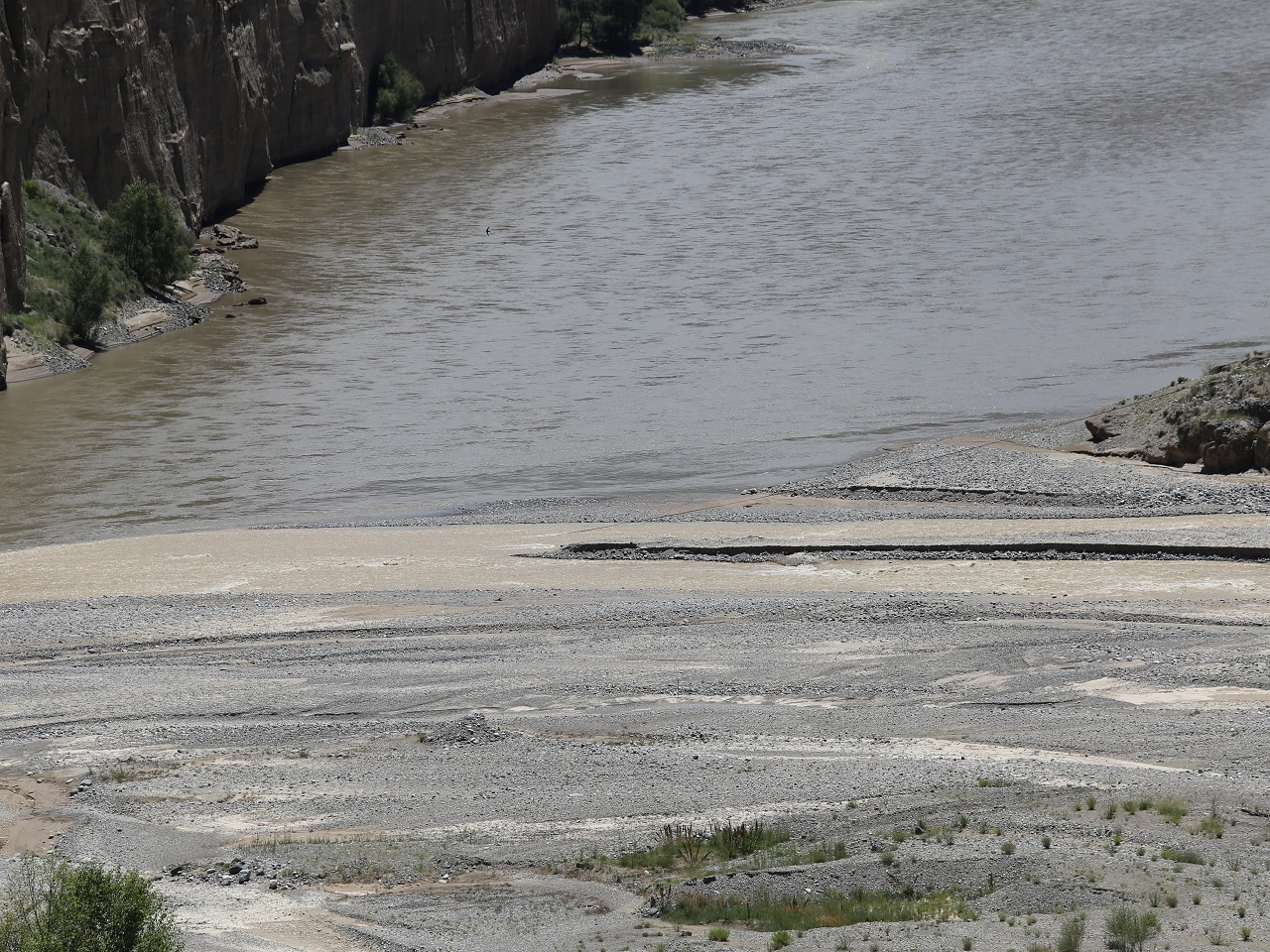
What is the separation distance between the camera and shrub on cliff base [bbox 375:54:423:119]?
7994 cm

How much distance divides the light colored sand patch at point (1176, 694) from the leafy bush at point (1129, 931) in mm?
6916

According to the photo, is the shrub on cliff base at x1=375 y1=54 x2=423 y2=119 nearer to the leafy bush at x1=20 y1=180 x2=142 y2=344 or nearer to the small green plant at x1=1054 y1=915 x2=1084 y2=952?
the leafy bush at x1=20 y1=180 x2=142 y2=344

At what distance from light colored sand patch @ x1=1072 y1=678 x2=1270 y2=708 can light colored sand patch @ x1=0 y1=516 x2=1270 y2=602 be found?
175 inches

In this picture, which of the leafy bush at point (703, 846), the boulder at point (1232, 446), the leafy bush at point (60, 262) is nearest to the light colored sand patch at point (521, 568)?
the boulder at point (1232, 446)

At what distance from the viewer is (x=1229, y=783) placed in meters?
14.5

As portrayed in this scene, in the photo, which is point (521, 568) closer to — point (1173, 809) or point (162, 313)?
point (1173, 809)

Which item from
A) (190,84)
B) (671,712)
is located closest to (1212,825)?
(671,712)

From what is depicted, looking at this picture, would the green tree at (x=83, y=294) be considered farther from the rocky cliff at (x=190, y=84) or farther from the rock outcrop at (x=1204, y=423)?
the rock outcrop at (x=1204, y=423)

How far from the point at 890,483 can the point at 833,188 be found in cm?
3389

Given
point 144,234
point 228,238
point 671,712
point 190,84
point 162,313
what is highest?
point 190,84

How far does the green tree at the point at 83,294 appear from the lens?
4047 centimetres

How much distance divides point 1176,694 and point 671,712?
5845mm

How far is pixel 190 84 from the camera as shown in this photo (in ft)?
181

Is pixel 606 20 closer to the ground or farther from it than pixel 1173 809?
farther from it
